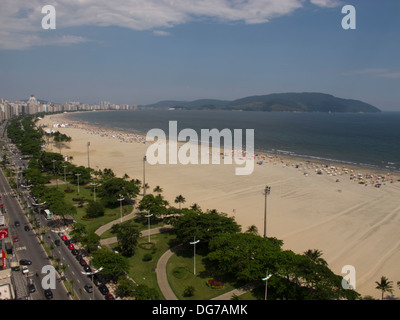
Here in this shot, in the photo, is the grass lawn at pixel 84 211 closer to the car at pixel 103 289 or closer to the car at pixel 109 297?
the car at pixel 103 289

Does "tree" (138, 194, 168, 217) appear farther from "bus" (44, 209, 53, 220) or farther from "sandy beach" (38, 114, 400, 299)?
"bus" (44, 209, 53, 220)

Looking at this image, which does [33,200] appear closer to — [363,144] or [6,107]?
[363,144]

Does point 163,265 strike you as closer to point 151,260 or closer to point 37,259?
point 151,260

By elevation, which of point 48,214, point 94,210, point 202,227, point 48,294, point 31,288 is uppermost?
point 202,227

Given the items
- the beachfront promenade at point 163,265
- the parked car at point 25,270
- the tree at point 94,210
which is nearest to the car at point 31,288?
the parked car at point 25,270

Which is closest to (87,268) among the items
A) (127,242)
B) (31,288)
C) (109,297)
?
(127,242)

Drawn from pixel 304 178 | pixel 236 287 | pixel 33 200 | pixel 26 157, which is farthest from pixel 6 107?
pixel 236 287
